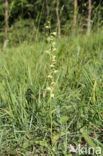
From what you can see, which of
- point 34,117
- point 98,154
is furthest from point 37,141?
point 98,154

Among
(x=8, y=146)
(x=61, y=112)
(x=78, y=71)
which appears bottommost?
(x=8, y=146)

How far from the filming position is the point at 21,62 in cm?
200

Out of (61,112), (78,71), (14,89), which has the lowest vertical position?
(61,112)

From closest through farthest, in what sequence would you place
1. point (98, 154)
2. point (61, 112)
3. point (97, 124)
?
point (98, 154) < point (97, 124) < point (61, 112)

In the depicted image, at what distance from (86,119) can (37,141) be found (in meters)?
0.34

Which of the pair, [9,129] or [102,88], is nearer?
[9,129]

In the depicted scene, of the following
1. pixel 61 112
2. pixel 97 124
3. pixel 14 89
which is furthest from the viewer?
pixel 14 89

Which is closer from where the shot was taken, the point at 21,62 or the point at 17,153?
the point at 17,153

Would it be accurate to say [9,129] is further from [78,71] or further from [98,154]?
[78,71]

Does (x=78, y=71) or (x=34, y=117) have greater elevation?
(x=78, y=71)

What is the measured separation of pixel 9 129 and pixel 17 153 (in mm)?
191

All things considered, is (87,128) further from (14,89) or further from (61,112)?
(14,89)

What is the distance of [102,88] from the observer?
1280 mm

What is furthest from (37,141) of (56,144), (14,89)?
(14,89)
